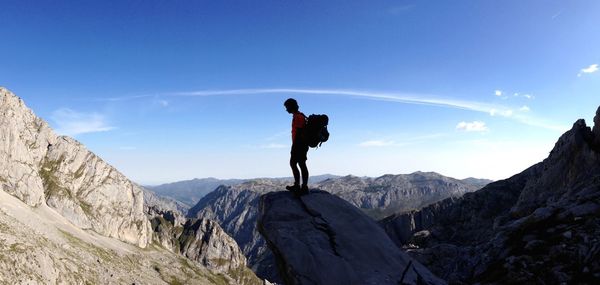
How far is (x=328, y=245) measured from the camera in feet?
45.7

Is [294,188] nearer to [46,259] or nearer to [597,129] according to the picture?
[597,129]

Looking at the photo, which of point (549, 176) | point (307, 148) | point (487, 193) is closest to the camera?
point (307, 148)

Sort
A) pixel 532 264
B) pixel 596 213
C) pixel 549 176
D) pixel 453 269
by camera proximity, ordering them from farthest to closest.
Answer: pixel 549 176, pixel 453 269, pixel 596 213, pixel 532 264

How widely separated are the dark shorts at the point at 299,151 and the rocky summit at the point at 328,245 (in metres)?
2.03

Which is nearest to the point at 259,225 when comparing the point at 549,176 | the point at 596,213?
the point at 596,213

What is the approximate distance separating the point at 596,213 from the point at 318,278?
11488mm

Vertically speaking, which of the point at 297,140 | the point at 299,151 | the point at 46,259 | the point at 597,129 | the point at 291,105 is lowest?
the point at 46,259

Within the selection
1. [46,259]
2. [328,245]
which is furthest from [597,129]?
[46,259]

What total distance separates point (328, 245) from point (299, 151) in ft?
13.2

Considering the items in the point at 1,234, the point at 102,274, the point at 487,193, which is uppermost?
the point at 487,193

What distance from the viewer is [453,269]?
17.9m

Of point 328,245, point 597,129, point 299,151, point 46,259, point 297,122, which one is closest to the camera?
point 328,245

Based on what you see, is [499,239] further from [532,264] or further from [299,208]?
[299,208]

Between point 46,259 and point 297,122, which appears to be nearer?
point 297,122
